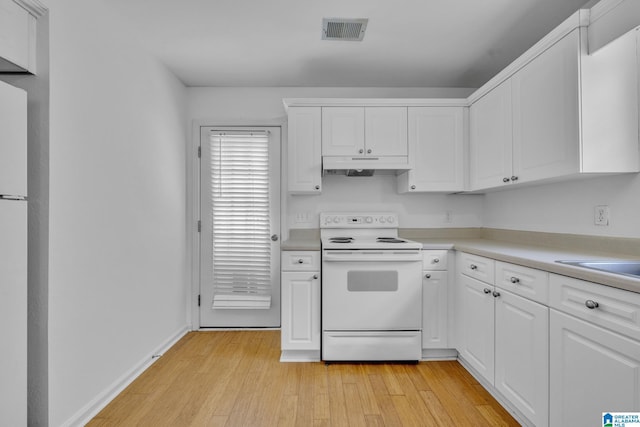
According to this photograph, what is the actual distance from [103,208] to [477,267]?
2.41 meters

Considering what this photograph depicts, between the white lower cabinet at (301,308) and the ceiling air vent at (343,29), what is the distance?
159cm

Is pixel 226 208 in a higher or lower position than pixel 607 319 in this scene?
higher

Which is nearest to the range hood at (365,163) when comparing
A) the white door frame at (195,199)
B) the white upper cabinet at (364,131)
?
the white upper cabinet at (364,131)

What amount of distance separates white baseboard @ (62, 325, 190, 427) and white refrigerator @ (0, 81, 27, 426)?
0.36m

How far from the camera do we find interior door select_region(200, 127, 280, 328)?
341 cm

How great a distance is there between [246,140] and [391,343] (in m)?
2.28

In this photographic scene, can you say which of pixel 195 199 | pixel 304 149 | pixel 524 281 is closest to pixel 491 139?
pixel 524 281

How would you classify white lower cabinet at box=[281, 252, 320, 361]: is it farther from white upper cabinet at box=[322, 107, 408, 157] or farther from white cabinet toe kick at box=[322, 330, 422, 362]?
white upper cabinet at box=[322, 107, 408, 157]

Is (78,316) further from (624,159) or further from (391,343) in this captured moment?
(624,159)

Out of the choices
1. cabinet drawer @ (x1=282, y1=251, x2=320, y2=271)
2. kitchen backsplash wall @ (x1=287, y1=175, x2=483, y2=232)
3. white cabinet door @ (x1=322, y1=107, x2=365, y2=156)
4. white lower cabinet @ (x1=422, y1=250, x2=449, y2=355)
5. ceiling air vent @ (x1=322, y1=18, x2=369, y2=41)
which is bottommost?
white lower cabinet @ (x1=422, y1=250, x2=449, y2=355)

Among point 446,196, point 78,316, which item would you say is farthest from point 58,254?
point 446,196

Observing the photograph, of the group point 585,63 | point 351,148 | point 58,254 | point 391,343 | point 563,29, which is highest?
point 563,29

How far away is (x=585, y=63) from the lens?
175 cm

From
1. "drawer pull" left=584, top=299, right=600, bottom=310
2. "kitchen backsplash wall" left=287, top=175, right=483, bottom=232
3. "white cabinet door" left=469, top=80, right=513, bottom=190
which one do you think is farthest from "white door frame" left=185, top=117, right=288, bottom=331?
"drawer pull" left=584, top=299, right=600, bottom=310
